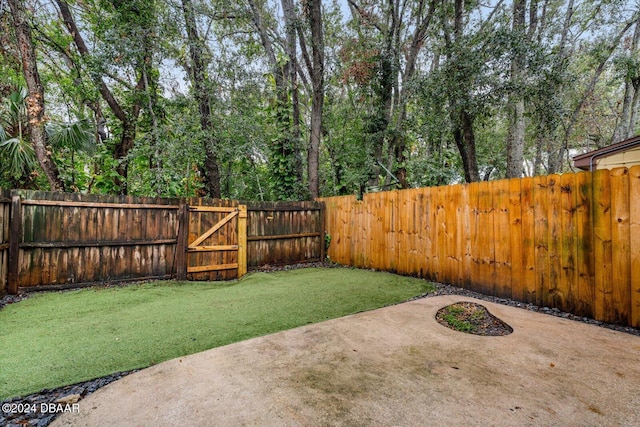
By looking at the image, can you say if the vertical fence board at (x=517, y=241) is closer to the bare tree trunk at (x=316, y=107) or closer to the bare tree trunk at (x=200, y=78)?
the bare tree trunk at (x=316, y=107)

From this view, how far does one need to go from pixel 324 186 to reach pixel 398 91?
142 inches

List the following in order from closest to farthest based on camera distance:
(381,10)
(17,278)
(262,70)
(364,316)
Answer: (364,316) → (17,278) → (262,70) → (381,10)

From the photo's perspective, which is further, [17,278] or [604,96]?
[604,96]

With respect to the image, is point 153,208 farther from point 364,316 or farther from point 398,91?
point 398,91

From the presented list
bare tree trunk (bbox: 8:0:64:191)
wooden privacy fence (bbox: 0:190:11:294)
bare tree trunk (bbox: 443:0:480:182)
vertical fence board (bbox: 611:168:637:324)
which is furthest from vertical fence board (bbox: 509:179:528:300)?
bare tree trunk (bbox: 8:0:64:191)

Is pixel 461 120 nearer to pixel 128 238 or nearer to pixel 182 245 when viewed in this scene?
pixel 182 245

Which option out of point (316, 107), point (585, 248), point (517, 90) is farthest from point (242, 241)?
point (517, 90)

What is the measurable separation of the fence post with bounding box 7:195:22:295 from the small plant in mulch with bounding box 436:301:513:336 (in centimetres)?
459

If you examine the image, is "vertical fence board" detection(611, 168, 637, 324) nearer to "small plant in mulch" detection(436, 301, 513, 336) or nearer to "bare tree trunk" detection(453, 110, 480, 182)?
"small plant in mulch" detection(436, 301, 513, 336)

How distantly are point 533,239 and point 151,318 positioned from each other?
150 inches

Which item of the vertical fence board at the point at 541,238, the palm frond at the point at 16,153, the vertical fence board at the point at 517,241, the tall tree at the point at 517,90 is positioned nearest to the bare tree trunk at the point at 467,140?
the tall tree at the point at 517,90

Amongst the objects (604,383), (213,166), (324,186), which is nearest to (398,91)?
(324,186)

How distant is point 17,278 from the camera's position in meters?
3.22

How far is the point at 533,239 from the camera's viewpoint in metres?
2.87
